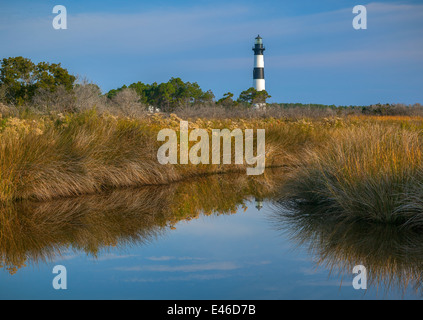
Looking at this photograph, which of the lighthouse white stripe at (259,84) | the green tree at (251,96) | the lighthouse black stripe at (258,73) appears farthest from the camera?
the lighthouse black stripe at (258,73)

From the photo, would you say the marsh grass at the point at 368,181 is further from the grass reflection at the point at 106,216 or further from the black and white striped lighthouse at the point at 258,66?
the black and white striped lighthouse at the point at 258,66

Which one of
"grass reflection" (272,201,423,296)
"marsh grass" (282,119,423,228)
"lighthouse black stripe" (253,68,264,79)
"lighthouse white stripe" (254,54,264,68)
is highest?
"lighthouse white stripe" (254,54,264,68)

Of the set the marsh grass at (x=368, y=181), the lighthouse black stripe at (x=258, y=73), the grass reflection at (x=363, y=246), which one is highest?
the lighthouse black stripe at (x=258, y=73)

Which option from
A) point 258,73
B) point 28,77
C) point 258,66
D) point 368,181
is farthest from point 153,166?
point 258,66

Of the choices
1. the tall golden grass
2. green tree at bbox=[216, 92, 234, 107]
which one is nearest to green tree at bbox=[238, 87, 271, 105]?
green tree at bbox=[216, 92, 234, 107]

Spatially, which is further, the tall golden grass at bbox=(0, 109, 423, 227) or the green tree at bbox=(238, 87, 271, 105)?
the green tree at bbox=(238, 87, 271, 105)

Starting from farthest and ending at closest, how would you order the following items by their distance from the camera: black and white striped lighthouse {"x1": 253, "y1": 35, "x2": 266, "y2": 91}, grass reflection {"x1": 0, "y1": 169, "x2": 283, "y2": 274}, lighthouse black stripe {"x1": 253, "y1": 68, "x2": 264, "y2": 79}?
1. lighthouse black stripe {"x1": 253, "y1": 68, "x2": 264, "y2": 79}
2. black and white striped lighthouse {"x1": 253, "y1": 35, "x2": 266, "y2": 91}
3. grass reflection {"x1": 0, "y1": 169, "x2": 283, "y2": 274}

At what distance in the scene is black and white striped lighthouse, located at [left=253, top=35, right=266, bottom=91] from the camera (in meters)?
44.7

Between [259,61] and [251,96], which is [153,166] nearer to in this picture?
[251,96]

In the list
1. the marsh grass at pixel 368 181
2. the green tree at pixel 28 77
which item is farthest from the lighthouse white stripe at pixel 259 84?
the marsh grass at pixel 368 181

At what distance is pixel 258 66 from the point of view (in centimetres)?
4519

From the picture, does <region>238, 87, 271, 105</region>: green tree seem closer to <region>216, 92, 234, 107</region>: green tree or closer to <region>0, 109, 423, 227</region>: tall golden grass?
<region>216, 92, 234, 107</region>: green tree

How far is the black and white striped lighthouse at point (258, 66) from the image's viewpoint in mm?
44719
